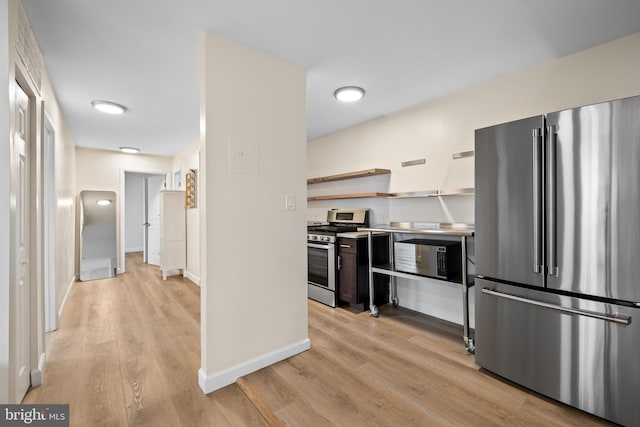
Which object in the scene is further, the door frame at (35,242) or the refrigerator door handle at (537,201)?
the door frame at (35,242)

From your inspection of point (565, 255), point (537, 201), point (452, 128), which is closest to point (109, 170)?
point (452, 128)

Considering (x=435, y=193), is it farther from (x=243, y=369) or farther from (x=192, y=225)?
(x=192, y=225)

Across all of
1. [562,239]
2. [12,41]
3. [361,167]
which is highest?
[12,41]

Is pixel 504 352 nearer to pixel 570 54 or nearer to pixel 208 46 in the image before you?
pixel 570 54

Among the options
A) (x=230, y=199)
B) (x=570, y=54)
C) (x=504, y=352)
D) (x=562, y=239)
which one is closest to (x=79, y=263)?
(x=230, y=199)

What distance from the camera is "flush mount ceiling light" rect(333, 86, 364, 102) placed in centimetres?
280

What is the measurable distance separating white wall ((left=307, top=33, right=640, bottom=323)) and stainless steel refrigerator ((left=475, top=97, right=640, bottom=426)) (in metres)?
0.73

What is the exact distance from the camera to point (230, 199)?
6.61 ft

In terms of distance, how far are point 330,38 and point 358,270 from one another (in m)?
2.30

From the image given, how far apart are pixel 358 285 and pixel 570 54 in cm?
274

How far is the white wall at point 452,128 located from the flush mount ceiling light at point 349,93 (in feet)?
2.53

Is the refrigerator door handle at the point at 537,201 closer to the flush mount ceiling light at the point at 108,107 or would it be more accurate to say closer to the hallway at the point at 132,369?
the hallway at the point at 132,369

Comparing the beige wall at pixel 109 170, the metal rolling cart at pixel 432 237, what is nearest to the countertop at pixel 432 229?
the metal rolling cart at pixel 432 237

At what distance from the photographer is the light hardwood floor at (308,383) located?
5.50 feet
